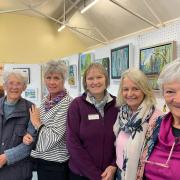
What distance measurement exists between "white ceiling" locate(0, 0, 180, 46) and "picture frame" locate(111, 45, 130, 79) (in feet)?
11.5

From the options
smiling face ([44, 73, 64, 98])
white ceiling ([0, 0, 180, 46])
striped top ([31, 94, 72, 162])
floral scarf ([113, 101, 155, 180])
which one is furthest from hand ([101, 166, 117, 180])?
white ceiling ([0, 0, 180, 46])

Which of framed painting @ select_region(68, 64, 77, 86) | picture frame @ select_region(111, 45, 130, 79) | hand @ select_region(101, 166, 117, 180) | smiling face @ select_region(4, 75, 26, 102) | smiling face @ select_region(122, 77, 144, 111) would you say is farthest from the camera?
framed painting @ select_region(68, 64, 77, 86)

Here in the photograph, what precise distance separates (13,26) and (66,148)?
9954 mm

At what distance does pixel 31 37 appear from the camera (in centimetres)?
1160

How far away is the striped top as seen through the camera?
83.4 inches

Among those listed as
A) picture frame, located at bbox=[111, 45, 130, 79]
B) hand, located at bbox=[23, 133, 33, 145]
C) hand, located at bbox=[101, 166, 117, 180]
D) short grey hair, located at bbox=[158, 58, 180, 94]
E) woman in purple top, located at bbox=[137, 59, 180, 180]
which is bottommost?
hand, located at bbox=[101, 166, 117, 180]

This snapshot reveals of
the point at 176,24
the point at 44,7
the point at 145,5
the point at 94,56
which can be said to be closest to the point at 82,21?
the point at 44,7

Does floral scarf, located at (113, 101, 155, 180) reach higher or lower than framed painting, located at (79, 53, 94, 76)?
lower

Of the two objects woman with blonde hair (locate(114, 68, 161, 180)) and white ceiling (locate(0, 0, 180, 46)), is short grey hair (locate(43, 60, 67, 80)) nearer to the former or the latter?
woman with blonde hair (locate(114, 68, 161, 180))

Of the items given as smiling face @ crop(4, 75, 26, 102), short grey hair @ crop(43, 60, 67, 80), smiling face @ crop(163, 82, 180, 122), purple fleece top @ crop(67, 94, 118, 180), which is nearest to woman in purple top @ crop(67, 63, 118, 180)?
purple fleece top @ crop(67, 94, 118, 180)

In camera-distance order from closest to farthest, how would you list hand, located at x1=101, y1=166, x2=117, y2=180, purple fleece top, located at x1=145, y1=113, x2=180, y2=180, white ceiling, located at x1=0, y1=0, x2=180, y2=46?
1. purple fleece top, located at x1=145, y1=113, x2=180, y2=180
2. hand, located at x1=101, y1=166, x2=117, y2=180
3. white ceiling, located at x1=0, y1=0, x2=180, y2=46

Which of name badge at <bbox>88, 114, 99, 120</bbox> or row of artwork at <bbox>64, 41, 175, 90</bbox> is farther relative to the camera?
row of artwork at <bbox>64, 41, 175, 90</bbox>

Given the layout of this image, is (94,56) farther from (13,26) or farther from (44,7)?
(13,26)

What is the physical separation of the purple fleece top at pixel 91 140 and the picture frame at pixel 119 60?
4.02 ft
